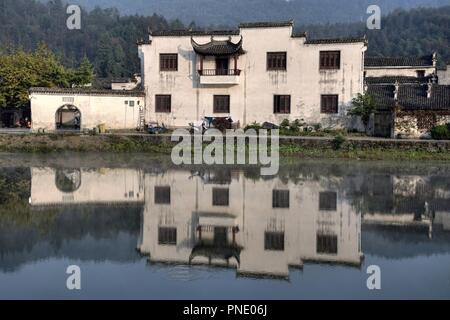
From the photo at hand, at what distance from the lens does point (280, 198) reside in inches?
676

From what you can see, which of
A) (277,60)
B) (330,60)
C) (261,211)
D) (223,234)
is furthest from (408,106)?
(223,234)

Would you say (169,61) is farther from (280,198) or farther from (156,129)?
(280,198)

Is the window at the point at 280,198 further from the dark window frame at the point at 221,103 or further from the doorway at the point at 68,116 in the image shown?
the doorway at the point at 68,116

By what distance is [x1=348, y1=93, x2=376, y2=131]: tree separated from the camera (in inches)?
1193

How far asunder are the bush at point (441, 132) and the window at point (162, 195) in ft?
48.6

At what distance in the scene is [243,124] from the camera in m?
32.9

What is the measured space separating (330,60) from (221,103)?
20.4 ft

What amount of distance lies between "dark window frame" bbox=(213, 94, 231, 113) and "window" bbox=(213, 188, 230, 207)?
14.9m

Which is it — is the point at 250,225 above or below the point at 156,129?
below

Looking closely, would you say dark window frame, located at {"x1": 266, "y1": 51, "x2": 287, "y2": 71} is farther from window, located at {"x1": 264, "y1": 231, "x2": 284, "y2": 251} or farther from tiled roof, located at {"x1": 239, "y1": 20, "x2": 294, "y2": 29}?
window, located at {"x1": 264, "y1": 231, "x2": 284, "y2": 251}

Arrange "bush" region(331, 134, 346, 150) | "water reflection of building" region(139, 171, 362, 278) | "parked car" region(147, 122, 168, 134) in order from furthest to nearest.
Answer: "parked car" region(147, 122, 168, 134)
"bush" region(331, 134, 346, 150)
"water reflection of building" region(139, 171, 362, 278)

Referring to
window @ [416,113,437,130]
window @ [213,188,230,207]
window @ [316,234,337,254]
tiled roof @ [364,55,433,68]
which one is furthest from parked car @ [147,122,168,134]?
window @ [316,234,337,254]
